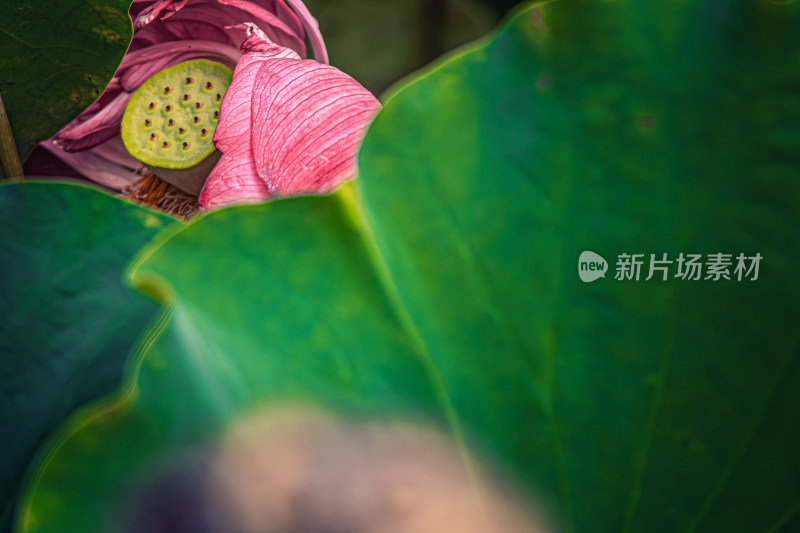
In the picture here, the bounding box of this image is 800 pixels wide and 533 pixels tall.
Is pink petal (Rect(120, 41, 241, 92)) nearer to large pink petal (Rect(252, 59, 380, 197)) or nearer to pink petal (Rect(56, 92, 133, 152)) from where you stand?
pink petal (Rect(56, 92, 133, 152))

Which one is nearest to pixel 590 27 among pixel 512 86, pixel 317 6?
pixel 512 86

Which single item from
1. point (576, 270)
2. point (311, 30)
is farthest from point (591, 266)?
point (311, 30)

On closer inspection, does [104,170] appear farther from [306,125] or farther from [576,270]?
[576,270]

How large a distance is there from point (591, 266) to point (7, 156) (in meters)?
0.38

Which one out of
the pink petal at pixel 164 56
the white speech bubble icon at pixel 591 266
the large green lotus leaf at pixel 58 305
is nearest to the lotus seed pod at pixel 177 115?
the pink petal at pixel 164 56

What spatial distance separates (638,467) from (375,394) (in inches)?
3.0

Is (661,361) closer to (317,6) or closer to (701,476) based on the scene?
(701,476)

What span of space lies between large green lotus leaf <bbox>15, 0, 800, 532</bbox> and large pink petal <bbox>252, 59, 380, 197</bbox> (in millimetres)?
126

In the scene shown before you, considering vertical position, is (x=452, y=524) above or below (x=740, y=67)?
below

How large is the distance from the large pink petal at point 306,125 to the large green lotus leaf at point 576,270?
0.13m

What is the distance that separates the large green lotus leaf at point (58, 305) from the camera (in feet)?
0.71

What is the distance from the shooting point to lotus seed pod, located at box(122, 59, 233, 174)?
46cm

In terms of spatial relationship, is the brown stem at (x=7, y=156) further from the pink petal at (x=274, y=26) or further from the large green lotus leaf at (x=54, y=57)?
the pink petal at (x=274, y=26)

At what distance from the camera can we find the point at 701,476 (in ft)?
0.57
